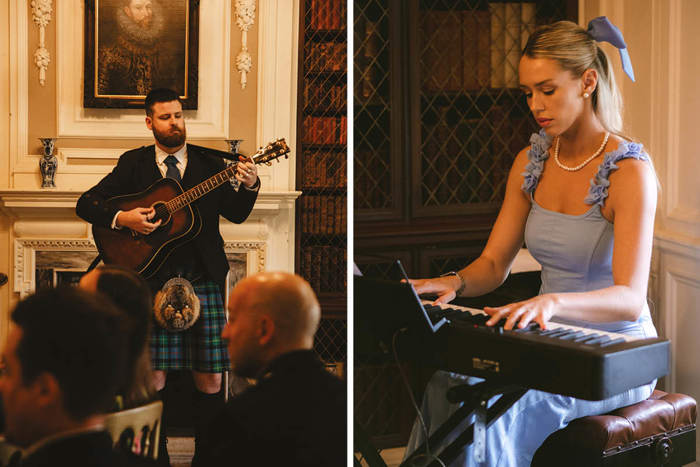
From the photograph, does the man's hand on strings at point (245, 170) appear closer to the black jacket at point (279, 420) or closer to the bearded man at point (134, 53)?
the bearded man at point (134, 53)

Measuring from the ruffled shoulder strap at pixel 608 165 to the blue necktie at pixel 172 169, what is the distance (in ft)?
3.15

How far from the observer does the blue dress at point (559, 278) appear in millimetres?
1754

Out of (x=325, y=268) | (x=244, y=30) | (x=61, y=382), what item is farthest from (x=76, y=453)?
(x=244, y=30)

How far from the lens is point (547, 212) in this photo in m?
1.85

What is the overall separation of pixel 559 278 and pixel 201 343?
0.87 m

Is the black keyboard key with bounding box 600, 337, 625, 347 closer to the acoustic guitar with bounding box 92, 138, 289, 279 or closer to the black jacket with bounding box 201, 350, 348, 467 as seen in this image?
the black jacket with bounding box 201, 350, 348, 467

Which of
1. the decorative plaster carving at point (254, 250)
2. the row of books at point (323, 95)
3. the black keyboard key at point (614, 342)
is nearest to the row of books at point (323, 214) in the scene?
the decorative plaster carving at point (254, 250)

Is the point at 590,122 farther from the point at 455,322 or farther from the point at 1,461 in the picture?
the point at 1,461

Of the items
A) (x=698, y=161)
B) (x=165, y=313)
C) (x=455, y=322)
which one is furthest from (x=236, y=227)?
(x=698, y=161)

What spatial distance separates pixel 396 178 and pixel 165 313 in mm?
748

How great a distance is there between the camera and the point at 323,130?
6.61ft

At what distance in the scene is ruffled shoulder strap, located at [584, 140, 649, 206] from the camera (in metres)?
1.72

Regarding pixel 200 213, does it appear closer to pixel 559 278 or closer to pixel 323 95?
pixel 323 95

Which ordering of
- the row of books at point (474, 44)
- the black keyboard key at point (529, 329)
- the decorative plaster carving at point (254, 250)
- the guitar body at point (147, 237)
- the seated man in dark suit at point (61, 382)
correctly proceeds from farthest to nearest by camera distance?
the row of books at point (474, 44) < the decorative plaster carving at point (254, 250) < the guitar body at point (147, 237) < the black keyboard key at point (529, 329) < the seated man in dark suit at point (61, 382)
